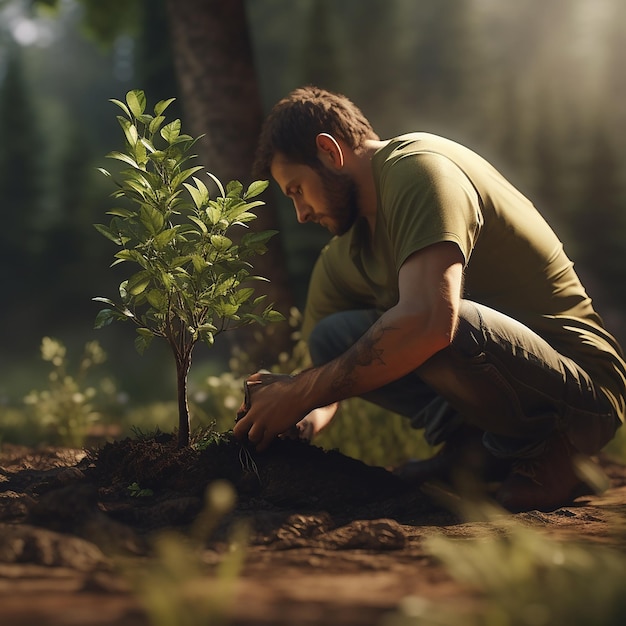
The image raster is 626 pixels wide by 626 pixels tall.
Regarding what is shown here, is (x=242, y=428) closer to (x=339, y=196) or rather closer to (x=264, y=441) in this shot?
(x=264, y=441)

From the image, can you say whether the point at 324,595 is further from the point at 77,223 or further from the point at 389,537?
Answer: the point at 77,223

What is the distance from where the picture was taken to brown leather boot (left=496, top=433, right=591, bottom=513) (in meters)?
3.05

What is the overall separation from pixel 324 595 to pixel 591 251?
10.0 metres

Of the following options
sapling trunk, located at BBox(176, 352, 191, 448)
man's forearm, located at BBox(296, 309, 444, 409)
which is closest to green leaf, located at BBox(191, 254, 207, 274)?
sapling trunk, located at BBox(176, 352, 191, 448)

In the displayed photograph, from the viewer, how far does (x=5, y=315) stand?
49.1 ft

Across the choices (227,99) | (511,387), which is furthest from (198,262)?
(227,99)

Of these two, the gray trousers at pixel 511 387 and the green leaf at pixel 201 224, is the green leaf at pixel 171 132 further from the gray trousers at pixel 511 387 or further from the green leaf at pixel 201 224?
the gray trousers at pixel 511 387

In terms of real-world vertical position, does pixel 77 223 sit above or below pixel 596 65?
below

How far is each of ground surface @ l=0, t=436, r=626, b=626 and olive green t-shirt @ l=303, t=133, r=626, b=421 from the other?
2.22ft

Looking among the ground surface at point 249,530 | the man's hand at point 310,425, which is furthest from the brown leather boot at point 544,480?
the man's hand at point 310,425

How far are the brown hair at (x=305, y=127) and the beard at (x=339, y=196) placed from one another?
0.22 feet

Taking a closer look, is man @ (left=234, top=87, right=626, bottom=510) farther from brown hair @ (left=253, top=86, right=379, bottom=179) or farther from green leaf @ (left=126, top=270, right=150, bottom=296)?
green leaf @ (left=126, top=270, right=150, bottom=296)

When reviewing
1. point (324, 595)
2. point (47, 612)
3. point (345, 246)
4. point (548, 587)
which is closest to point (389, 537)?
point (324, 595)

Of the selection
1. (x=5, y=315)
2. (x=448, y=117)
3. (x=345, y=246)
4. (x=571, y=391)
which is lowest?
(x=5, y=315)
